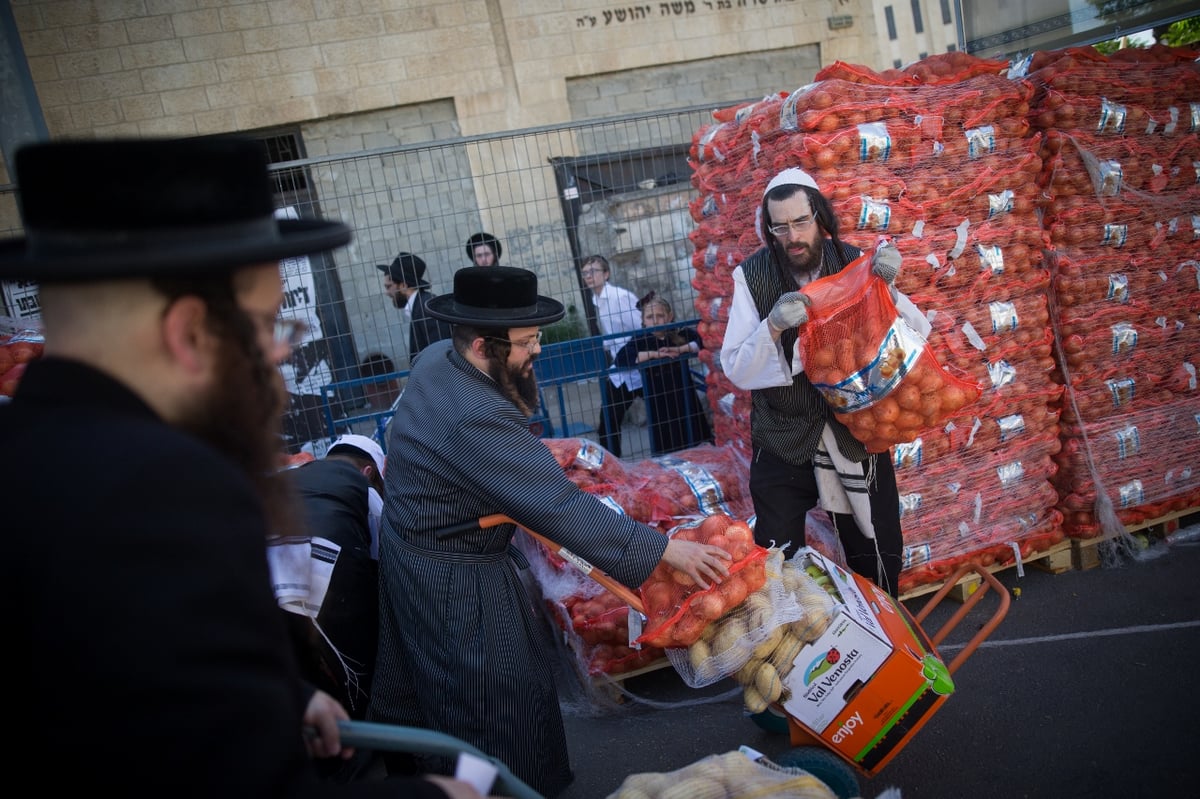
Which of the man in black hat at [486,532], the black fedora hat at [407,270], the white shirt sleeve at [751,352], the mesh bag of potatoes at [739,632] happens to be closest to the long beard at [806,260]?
the white shirt sleeve at [751,352]

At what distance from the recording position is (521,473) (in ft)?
8.08

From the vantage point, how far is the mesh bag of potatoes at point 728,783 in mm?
1950

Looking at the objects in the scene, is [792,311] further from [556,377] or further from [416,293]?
[416,293]

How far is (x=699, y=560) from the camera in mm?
2498

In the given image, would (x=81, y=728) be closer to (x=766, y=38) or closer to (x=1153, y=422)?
(x=1153, y=422)

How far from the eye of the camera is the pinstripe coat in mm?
2477

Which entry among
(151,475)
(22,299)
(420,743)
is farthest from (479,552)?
(22,299)

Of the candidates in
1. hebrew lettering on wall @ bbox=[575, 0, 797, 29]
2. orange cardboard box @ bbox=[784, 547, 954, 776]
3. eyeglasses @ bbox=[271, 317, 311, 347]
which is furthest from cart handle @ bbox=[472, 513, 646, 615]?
hebrew lettering on wall @ bbox=[575, 0, 797, 29]

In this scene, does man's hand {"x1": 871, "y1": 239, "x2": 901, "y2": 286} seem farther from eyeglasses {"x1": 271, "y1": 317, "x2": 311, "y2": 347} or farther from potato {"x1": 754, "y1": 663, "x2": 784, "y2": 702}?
eyeglasses {"x1": 271, "y1": 317, "x2": 311, "y2": 347}

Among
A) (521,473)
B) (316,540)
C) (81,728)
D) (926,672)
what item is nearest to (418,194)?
(316,540)

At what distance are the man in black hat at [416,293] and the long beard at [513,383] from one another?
2.91 m

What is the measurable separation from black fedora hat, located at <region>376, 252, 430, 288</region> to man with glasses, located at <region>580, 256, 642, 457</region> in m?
1.19

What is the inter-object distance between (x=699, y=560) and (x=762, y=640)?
0.32m

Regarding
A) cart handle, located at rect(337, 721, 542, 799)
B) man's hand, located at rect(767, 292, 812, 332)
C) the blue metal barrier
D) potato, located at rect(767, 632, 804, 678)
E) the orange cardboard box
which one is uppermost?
man's hand, located at rect(767, 292, 812, 332)
